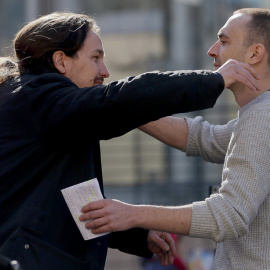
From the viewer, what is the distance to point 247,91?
302 centimetres

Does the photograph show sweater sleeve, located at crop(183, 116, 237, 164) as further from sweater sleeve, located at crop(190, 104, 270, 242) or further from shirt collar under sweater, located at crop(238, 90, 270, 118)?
sweater sleeve, located at crop(190, 104, 270, 242)

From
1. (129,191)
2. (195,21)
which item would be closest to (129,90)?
(129,191)

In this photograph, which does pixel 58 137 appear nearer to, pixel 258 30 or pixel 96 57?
pixel 96 57

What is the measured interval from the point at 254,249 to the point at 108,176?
598 centimetres

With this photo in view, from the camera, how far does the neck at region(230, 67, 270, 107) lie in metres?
3.02

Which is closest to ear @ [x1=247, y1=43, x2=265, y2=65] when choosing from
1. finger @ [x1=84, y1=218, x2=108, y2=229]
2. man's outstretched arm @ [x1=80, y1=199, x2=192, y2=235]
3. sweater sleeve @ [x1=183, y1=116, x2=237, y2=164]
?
sweater sleeve @ [x1=183, y1=116, x2=237, y2=164]

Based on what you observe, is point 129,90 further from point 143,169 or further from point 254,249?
point 143,169

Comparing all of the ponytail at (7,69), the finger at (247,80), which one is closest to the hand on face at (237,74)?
the finger at (247,80)

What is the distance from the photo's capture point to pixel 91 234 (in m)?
2.67

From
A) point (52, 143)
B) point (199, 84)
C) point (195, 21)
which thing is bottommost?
point (195, 21)

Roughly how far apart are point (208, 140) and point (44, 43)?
3.22 feet

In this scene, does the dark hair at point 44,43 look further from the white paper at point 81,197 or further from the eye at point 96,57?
the white paper at point 81,197

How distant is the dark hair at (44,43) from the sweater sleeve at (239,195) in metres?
0.84

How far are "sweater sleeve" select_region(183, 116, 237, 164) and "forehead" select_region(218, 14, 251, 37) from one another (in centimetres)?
45
